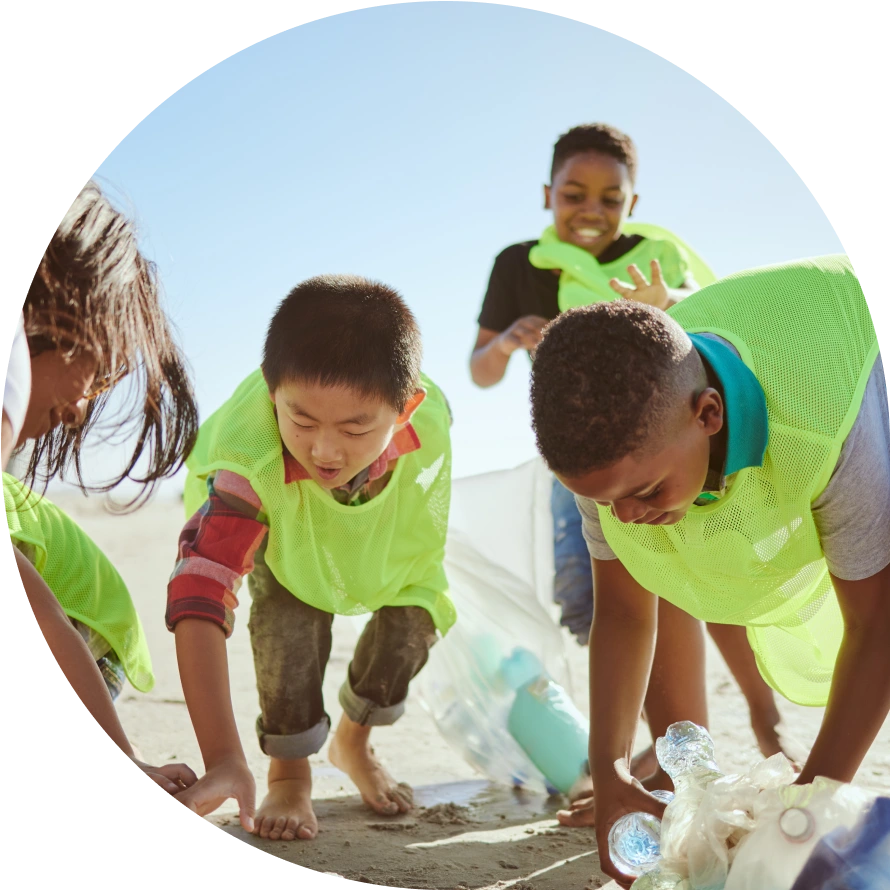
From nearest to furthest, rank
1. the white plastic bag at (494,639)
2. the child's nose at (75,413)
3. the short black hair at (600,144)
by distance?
the child's nose at (75,413), the white plastic bag at (494,639), the short black hair at (600,144)

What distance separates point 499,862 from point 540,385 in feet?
2.28

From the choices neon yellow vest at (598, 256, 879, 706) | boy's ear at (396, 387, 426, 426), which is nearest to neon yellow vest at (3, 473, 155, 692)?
boy's ear at (396, 387, 426, 426)

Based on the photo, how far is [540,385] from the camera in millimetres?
902

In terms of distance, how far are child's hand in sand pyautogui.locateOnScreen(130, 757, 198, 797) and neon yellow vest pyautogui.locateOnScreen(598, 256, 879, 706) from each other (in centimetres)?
53

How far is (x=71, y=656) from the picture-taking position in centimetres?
117

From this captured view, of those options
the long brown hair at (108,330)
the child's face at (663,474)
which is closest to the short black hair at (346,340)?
the long brown hair at (108,330)

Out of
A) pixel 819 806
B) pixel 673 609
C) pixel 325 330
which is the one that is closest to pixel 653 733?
pixel 673 609

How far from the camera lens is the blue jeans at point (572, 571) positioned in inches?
70.3

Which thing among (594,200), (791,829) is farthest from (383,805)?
(594,200)

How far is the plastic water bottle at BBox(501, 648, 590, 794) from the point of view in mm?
1608

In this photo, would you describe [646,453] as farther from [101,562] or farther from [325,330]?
[101,562]

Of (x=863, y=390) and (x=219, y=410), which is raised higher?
(x=863, y=390)

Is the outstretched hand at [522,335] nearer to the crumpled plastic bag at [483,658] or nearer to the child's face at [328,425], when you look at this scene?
the crumpled plastic bag at [483,658]

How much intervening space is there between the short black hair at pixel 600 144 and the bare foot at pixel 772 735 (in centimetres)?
96
